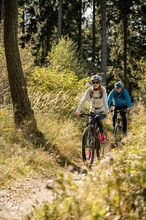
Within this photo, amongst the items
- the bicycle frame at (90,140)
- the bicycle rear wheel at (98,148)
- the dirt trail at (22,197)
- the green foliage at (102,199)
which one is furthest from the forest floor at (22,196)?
the bicycle rear wheel at (98,148)

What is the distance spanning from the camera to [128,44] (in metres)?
25.5

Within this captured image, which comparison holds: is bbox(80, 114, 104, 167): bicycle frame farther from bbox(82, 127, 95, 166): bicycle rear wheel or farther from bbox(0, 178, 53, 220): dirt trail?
bbox(0, 178, 53, 220): dirt trail

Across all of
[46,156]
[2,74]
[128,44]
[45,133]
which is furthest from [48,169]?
[128,44]

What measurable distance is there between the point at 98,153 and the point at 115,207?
4.93 m

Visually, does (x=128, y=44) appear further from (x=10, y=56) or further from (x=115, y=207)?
(x=115, y=207)

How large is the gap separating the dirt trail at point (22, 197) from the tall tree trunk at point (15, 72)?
2.42 m

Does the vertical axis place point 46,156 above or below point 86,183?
below

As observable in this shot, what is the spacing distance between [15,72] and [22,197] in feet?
12.7

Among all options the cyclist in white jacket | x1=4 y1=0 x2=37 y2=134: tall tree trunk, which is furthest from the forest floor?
x1=4 y1=0 x2=37 y2=134: tall tree trunk

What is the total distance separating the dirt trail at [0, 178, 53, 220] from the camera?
483cm

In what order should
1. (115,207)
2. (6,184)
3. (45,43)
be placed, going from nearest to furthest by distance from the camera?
(115,207) < (6,184) < (45,43)

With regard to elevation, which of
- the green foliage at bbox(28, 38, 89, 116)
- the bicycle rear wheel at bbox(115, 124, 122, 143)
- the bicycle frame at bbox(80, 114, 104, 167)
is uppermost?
the green foliage at bbox(28, 38, 89, 116)

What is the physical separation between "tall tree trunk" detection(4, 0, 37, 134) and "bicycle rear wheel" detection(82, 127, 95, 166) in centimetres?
157

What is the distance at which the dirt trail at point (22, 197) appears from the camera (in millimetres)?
4828
